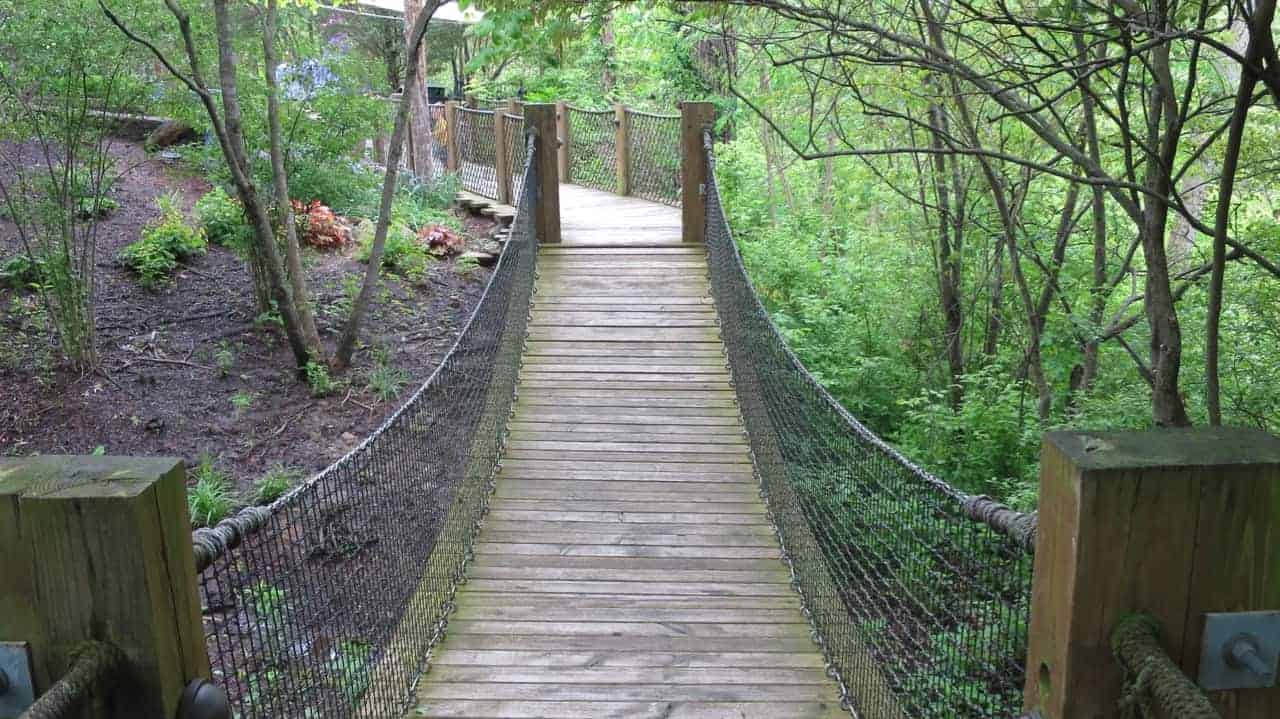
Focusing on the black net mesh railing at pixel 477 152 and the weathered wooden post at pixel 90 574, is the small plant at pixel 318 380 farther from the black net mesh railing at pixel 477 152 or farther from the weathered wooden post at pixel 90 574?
the weathered wooden post at pixel 90 574

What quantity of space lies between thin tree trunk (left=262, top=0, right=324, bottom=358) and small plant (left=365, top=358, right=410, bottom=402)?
349 millimetres

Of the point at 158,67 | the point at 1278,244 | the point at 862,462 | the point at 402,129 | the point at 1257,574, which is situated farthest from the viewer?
the point at 158,67

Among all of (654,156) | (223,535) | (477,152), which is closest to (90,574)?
(223,535)

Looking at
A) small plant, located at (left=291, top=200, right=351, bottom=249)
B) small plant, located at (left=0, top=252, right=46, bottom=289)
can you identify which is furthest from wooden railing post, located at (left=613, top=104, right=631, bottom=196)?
small plant, located at (left=0, top=252, right=46, bottom=289)

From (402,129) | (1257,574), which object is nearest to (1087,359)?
(402,129)

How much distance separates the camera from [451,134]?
11.6 meters

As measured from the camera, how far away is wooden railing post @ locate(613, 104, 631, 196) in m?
9.48

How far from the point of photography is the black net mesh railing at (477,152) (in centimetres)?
1057

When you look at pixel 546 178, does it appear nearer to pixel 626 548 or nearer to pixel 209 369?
pixel 209 369

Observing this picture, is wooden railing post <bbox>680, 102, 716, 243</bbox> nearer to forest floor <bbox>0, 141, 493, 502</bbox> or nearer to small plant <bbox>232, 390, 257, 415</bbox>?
forest floor <bbox>0, 141, 493, 502</bbox>

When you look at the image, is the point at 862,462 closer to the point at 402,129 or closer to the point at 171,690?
the point at 171,690

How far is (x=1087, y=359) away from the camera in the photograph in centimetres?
518

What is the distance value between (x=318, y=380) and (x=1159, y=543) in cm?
561

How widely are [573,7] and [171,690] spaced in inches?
110
